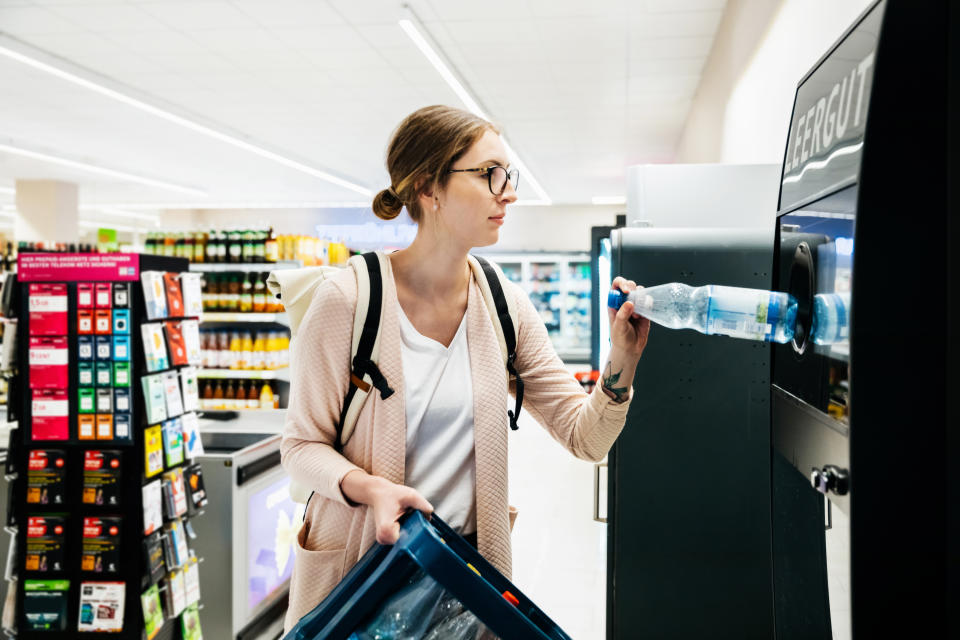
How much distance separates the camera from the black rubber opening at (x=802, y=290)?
1129 millimetres

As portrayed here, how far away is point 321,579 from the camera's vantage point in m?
1.38

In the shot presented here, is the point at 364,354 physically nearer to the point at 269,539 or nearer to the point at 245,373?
the point at 269,539

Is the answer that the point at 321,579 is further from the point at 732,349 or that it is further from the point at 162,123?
the point at 162,123

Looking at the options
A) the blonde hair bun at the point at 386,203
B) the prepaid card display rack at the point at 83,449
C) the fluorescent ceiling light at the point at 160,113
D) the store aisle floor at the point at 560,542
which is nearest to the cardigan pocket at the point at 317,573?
the blonde hair bun at the point at 386,203

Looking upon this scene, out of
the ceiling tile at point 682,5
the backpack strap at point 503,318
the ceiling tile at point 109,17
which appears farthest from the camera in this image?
the ceiling tile at point 109,17

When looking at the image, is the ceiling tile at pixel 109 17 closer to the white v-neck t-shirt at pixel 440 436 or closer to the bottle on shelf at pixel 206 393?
the bottle on shelf at pixel 206 393

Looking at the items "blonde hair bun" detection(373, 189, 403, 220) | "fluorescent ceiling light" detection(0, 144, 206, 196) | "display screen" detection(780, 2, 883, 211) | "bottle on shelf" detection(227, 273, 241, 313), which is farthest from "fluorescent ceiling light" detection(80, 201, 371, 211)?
"display screen" detection(780, 2, 883, 211)

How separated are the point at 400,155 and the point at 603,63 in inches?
216

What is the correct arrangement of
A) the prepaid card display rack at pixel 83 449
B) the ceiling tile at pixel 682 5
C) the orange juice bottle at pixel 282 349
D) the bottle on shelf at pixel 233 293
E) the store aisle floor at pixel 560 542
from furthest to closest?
the orange juice bottle at pixel 282 349, the bottle on shelf at pixel 233 293, the ceiling tile at pixel 682 5, the store aisle floor at pixel 560 542, the prepaid card display rack at pixel 83 449

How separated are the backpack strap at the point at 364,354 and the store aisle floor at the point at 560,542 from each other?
262 centimetres

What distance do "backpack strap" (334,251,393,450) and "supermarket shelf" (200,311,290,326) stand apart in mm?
4016

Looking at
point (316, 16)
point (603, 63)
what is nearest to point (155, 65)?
point (316, 16)

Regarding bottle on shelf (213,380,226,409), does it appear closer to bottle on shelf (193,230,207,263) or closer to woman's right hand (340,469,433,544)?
bottle on shelf (193,230,207,263)

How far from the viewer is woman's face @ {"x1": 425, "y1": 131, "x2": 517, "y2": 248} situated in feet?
4.83
